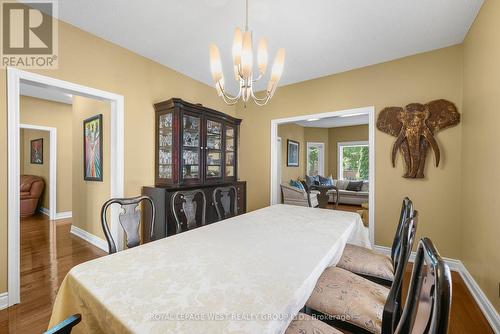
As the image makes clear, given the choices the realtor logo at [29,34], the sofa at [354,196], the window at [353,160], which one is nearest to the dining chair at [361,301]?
the realtor logo at [29,34]

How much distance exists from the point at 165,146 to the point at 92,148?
133 cm

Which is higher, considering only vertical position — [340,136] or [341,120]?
[341,120]

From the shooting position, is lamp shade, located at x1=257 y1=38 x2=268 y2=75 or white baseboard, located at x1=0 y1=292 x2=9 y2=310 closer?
lamp shade, located at x1=257 y1=38 x2=268 y2=75

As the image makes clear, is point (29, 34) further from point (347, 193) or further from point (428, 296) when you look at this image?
point (347, 193)

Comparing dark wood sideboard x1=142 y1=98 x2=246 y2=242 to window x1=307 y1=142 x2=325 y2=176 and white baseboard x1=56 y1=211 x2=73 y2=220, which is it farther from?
window x1=307 y1=142 x2=325 y2=176

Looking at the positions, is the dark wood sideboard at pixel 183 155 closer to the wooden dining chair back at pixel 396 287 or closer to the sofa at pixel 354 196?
the wooden dining chair back at pixel 396 287

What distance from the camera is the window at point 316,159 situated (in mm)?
7987

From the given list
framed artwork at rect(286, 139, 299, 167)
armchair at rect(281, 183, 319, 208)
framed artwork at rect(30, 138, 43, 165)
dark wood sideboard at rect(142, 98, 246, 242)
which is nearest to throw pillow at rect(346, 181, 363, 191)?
framed artwork at rect(286, 139, 299, 167)

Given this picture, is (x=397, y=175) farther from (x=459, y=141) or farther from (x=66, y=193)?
(x=66, y=193)

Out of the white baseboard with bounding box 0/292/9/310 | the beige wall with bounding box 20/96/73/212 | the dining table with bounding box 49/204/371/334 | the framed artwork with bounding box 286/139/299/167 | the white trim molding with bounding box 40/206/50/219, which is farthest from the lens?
the framed artwork with bounding box 286/139/299/167

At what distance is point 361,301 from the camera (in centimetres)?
116

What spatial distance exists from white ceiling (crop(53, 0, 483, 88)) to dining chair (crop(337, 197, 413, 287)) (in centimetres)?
172

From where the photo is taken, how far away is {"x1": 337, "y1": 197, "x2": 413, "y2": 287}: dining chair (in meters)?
1.50

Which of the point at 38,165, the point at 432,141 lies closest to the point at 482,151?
the point at 432,141
